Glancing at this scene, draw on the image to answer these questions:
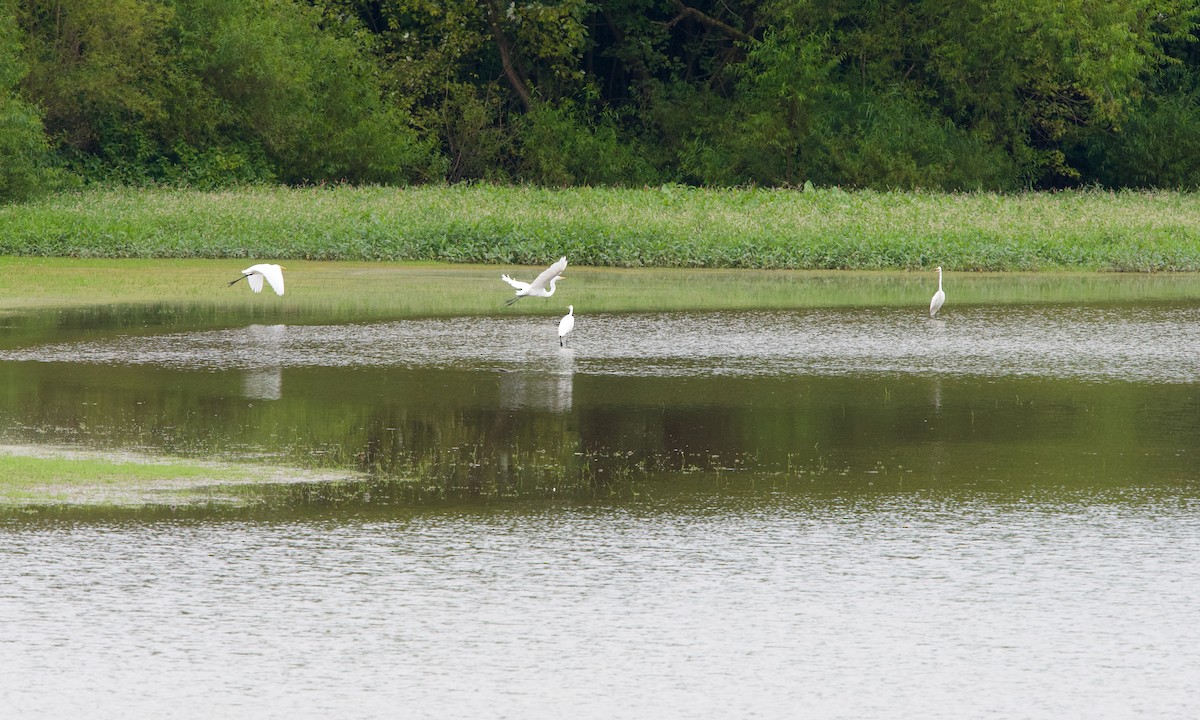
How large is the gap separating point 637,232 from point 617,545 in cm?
2044

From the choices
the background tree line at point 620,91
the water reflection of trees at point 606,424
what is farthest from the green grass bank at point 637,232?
the water reflection of trees at point 606,424

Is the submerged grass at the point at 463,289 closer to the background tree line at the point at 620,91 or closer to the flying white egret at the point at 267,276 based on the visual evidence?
the flying white egret at the point at 267,276

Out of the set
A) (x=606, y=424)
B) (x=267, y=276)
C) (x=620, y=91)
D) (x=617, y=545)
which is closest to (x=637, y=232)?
(x=267, y=276)

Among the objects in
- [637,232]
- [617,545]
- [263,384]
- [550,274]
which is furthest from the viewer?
[637,232]

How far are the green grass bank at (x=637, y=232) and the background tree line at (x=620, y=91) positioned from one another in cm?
709

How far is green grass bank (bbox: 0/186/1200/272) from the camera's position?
26859 millimetres

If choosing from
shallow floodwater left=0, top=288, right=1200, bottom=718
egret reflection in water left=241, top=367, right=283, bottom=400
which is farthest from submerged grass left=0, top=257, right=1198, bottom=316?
shallow floodwater left=0, top=288, right=1200, bottom=718

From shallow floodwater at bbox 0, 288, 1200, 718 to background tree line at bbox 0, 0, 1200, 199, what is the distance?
90.0ft

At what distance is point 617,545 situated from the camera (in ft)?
25.1

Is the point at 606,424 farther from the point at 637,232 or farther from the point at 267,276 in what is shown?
the point at 637,232

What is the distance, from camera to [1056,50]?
43.2m

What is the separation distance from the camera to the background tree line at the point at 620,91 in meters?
40.3

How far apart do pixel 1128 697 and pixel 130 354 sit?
35.1 feet

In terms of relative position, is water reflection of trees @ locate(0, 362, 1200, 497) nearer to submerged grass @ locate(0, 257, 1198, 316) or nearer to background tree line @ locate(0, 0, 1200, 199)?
submerged grass @ locate(0, 257, 1198, 316)
